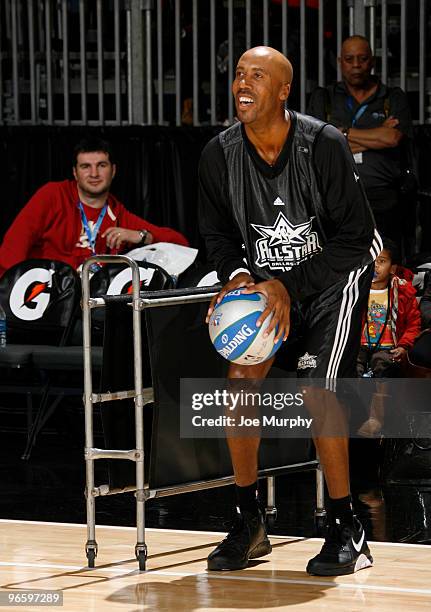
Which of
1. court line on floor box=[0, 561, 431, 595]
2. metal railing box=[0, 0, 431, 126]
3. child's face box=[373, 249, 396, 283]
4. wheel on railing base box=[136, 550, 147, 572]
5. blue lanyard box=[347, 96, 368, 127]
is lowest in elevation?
court line on floor box=[0, 561, 431, 595]

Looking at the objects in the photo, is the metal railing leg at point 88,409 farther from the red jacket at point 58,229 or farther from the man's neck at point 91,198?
the man's neck at point 91,198

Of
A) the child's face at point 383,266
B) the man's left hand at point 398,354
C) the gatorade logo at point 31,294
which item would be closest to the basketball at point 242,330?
the man's left hand at point 398,354

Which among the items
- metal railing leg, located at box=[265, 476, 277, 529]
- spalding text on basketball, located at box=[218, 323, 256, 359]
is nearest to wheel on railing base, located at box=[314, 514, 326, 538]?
metal railing leg, located at box=[265, 476, 277, 529]

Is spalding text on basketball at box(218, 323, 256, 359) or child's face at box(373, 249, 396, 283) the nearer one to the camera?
spalding text on basketball at box(218, 323, 256, 359)

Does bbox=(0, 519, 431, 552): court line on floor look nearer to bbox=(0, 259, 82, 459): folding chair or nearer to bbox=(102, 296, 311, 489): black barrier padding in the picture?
bbox=(102, 296, 311, 489): black barrier padding

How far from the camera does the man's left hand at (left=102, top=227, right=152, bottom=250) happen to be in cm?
917

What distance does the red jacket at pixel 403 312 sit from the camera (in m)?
8.10

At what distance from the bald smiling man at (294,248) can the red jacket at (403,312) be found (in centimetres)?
260

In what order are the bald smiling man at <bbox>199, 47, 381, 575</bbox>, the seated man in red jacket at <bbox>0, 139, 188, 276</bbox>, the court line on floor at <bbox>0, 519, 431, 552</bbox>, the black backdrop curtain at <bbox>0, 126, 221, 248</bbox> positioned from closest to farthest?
the bald smiling man at <bbox>199, 47, 381, 575</bbox> < the court line on floor at <bbox>0, 519, 431, 552</bbox> < the seated man in red jacket at <bbox>0, 139, 188, 276</bbox> < the black backdrop curtain at <bbox>0, 126, 221, 248</bbox>

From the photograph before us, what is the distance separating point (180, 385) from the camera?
5750mm

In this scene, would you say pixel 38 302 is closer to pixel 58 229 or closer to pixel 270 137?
pixel 58 229

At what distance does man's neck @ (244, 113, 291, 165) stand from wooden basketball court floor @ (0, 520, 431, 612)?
1.67m

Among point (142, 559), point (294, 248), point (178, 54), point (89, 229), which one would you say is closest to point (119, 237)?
point (89, 229)

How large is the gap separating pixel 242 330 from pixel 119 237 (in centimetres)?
410
